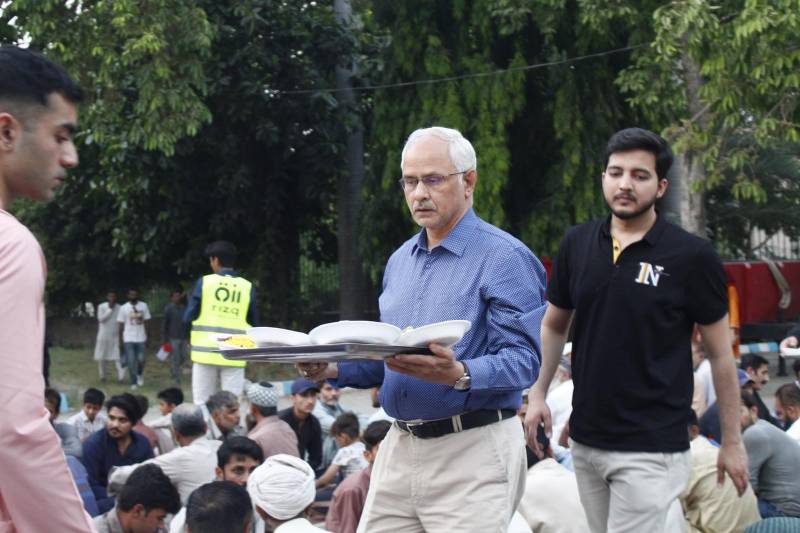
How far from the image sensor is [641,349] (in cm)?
446

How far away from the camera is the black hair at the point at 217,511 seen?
5.25 meters

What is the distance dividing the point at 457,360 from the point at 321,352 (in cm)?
53

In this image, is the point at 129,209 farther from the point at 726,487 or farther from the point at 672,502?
the point at 672,502

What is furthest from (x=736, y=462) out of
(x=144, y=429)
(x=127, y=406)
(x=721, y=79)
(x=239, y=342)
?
(x=721, y=79)

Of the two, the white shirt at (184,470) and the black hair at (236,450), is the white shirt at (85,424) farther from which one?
the black hair at (236,450)

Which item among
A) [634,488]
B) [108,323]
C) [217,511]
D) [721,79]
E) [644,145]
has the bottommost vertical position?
[108,323]

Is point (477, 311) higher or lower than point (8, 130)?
lower

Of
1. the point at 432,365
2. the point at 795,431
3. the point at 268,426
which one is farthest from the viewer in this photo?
the point at 268,426

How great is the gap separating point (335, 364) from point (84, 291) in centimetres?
2271

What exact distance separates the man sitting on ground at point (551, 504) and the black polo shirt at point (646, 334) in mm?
1882

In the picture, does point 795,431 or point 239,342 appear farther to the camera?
point 795,431

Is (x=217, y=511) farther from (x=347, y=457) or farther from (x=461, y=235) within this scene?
(x=347, y=457)

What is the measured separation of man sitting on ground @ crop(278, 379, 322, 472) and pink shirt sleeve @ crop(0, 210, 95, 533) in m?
7.37

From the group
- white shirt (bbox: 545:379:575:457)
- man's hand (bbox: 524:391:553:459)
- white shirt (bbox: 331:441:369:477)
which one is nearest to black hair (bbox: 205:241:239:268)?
white shirt (bbox: 331:441:369:477)
